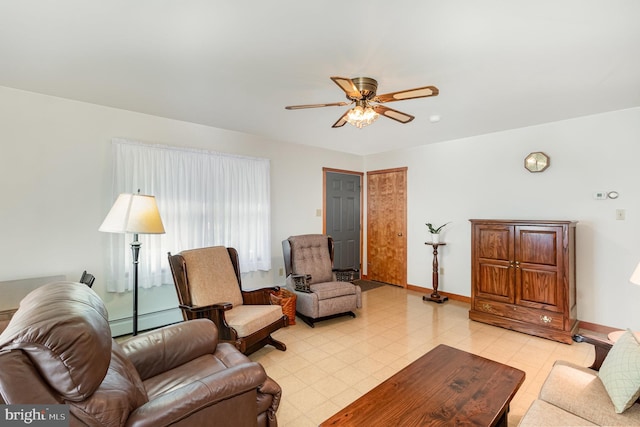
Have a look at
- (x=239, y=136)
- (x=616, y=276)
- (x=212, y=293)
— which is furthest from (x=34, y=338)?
(x=616, y=276)

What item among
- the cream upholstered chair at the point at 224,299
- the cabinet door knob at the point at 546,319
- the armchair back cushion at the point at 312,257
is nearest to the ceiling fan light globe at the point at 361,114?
the cream upholstered chair at the point at 224,299

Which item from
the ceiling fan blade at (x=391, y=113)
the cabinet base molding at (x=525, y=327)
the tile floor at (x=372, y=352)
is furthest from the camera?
the cabinet base molding at (x=525, y=327)

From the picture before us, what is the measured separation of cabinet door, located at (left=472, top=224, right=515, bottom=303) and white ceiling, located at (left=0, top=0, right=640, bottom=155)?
138 centimetres

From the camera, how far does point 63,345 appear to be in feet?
3.18

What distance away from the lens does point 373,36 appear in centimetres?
186

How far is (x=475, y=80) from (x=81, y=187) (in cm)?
381

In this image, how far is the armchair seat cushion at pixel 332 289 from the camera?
3529 mm

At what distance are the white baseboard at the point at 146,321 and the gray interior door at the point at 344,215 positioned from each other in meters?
2.68

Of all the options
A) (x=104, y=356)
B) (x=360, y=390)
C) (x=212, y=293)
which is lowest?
(x=360, y=390)

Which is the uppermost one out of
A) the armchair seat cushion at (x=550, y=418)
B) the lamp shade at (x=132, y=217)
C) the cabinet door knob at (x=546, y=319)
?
the lamp shade at (x=132, y=217)

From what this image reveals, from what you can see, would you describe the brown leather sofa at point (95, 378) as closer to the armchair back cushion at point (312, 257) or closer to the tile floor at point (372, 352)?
the tile floor at point (372, 352)

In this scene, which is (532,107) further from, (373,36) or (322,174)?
(322,174)

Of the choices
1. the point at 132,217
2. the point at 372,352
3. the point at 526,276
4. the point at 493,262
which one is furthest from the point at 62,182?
the point at 526,276

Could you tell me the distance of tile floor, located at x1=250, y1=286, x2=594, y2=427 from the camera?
2.16m
